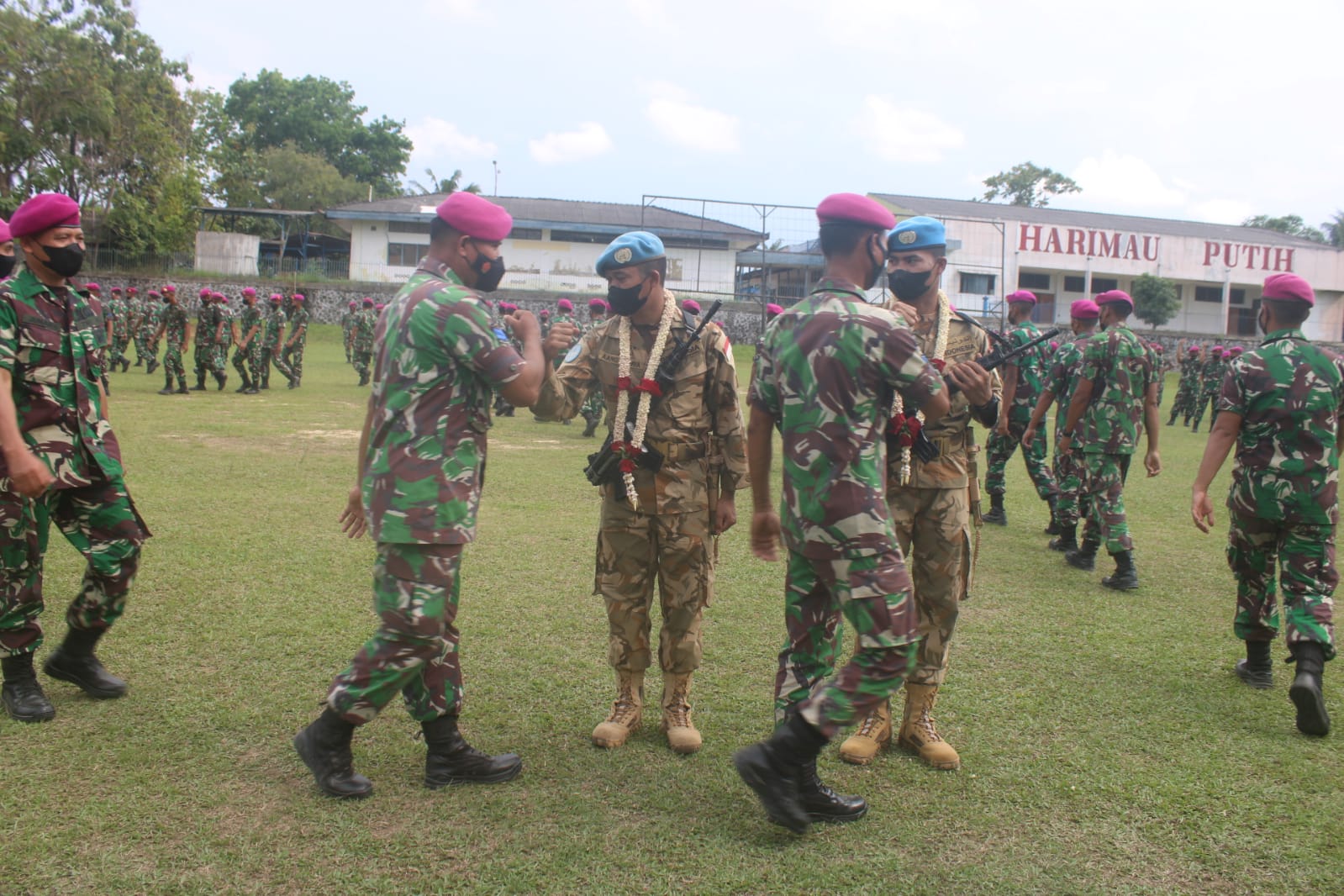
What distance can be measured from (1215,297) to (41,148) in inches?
2089

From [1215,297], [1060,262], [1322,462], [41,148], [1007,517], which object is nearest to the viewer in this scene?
[1322,462]

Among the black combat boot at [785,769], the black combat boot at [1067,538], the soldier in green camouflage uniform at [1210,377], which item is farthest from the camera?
the soldier in green camouflage uniform at [1210,377]

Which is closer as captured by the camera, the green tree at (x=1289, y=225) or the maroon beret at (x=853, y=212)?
the maroon beret at (x=853, y=212)

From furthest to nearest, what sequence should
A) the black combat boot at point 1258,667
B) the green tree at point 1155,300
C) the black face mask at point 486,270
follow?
the green tree at point 1155,300 < the black combat boot at point 1258,667 < the black face mask at point 486,270

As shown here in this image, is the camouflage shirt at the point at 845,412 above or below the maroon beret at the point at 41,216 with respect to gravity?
below

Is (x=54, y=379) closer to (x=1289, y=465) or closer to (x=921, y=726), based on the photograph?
(x=921, y=726)

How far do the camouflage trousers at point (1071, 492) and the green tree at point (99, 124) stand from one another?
→ 131ft

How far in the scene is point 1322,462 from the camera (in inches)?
182

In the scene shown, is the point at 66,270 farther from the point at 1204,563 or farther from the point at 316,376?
the point at 316,376

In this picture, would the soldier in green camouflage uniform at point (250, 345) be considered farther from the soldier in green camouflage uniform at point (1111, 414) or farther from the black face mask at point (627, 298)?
the black face mask at point (627, 298)

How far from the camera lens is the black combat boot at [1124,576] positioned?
22.7 ft

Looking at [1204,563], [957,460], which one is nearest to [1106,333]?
[1204,563]

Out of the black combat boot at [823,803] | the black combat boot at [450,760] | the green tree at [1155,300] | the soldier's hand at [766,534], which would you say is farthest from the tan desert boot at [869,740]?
the green tree at [1155,300]

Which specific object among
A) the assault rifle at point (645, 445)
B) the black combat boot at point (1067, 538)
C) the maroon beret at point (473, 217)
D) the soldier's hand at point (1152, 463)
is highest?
the maroon beret at point (473, 217)
